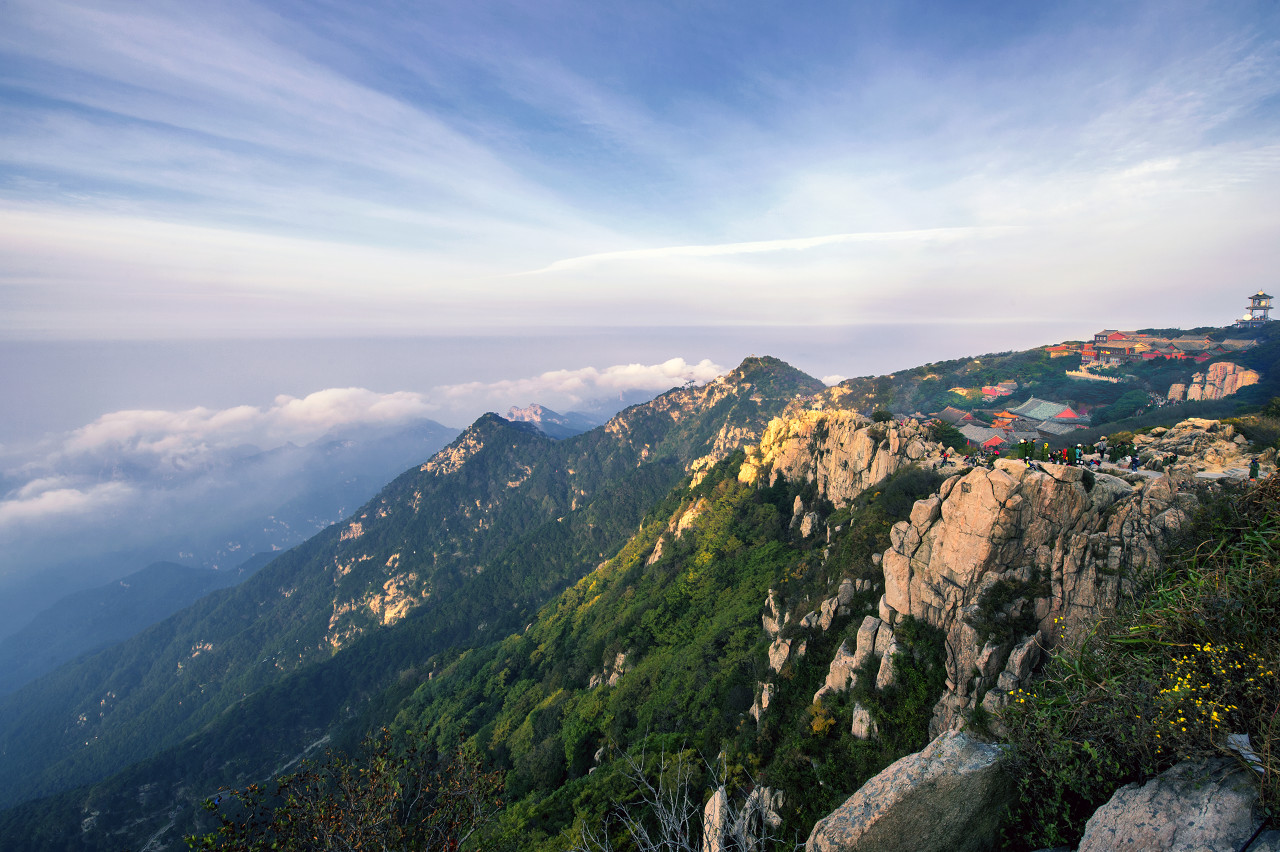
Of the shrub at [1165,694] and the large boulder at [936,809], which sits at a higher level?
the shrub at [1165,694]

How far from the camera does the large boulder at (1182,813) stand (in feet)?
23.2

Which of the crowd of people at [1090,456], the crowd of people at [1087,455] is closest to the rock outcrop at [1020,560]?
the crowd of people at [1090,456]

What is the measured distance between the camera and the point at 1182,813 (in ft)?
24.8

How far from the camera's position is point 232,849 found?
1273 cm

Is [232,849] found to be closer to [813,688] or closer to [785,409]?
[813,688]

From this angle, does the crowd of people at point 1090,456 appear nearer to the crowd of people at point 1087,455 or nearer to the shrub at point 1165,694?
the crowd of people at point 1087,455

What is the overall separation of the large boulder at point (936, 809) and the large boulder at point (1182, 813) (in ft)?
6.86

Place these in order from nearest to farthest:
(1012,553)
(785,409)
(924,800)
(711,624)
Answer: (924,800)
(1012,553)
(711,624)
(785,409)

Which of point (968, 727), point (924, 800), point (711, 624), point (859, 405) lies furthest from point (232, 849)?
point (859, 405)

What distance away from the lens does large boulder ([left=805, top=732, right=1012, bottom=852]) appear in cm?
1038

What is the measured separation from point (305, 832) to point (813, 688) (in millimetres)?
25876

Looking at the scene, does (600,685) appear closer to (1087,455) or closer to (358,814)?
(358,814)

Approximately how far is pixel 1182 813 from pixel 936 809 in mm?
4257

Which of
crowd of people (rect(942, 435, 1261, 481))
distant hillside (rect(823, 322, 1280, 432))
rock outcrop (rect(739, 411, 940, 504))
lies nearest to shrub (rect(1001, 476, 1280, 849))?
crowd of people (rect(942, 435, 1261, 481))
